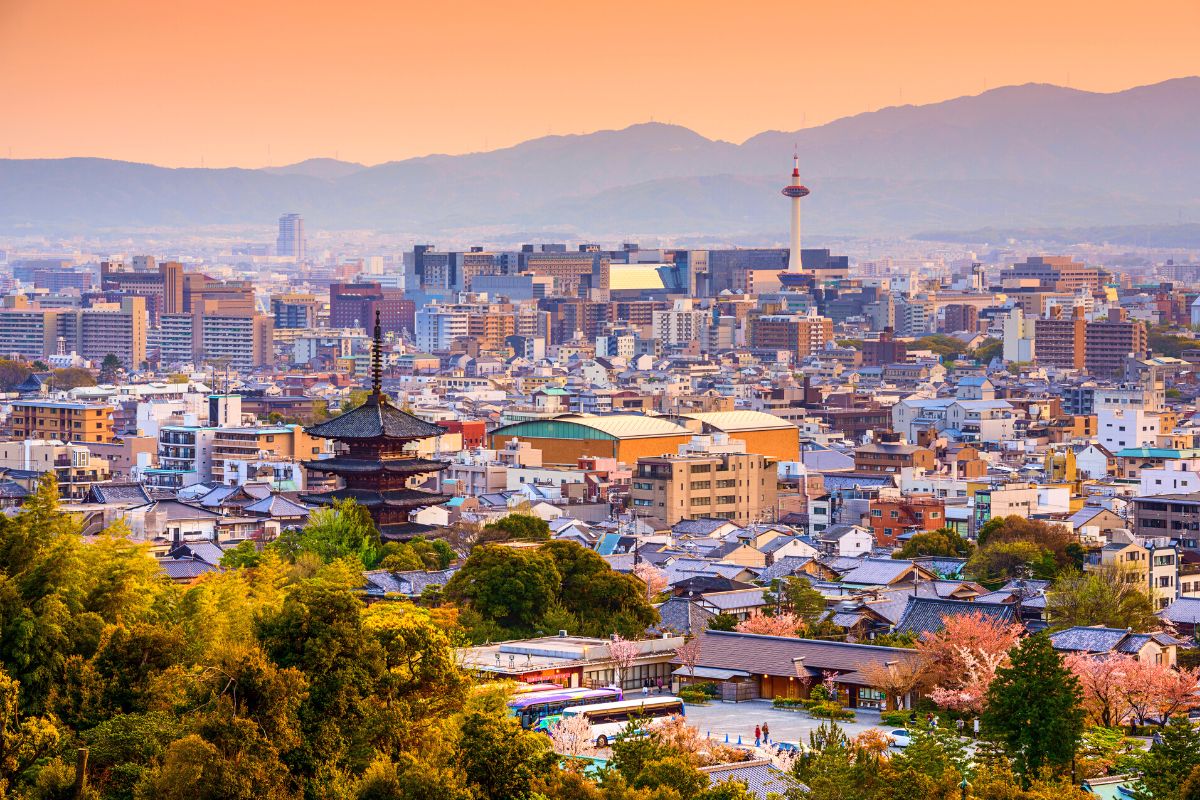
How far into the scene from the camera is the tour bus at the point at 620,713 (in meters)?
19.6

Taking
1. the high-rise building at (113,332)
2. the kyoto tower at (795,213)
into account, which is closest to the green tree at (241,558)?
the high-rise building at (113,332)

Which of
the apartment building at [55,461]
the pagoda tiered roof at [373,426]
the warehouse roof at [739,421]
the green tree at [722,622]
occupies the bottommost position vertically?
the apartment building at [55,461]

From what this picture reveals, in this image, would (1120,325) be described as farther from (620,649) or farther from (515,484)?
(620,649)

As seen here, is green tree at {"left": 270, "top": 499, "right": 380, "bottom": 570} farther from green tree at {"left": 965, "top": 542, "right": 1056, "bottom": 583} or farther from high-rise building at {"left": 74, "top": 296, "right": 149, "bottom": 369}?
high-rise building at {"left": 74, "top": 296, "right": 149, "bottom": 369}

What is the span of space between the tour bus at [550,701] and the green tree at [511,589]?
3.16 metres

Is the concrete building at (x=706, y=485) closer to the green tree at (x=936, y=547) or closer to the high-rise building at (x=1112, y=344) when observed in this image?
the green tree at (x=936, y=547)

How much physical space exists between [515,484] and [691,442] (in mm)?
3910

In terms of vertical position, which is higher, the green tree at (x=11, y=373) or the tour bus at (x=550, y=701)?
the tour bus at (x=550, y=701)

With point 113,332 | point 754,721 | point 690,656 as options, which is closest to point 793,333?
point 113,332

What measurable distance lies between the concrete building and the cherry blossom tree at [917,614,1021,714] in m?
18.1

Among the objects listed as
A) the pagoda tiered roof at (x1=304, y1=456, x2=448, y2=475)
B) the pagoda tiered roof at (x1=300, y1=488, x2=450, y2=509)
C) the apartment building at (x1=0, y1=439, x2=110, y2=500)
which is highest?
A: the pagoda tiered roof at (x1=304, y1=456, x2=448, y2=475)

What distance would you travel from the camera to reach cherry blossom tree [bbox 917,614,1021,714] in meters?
22.1

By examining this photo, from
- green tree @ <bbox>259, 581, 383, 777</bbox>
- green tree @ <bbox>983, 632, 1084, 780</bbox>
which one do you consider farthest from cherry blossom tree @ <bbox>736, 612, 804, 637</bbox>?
green tree @ <bbox>259, 581, 383, 777</bbox>

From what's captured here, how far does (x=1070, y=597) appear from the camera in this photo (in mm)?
26844
